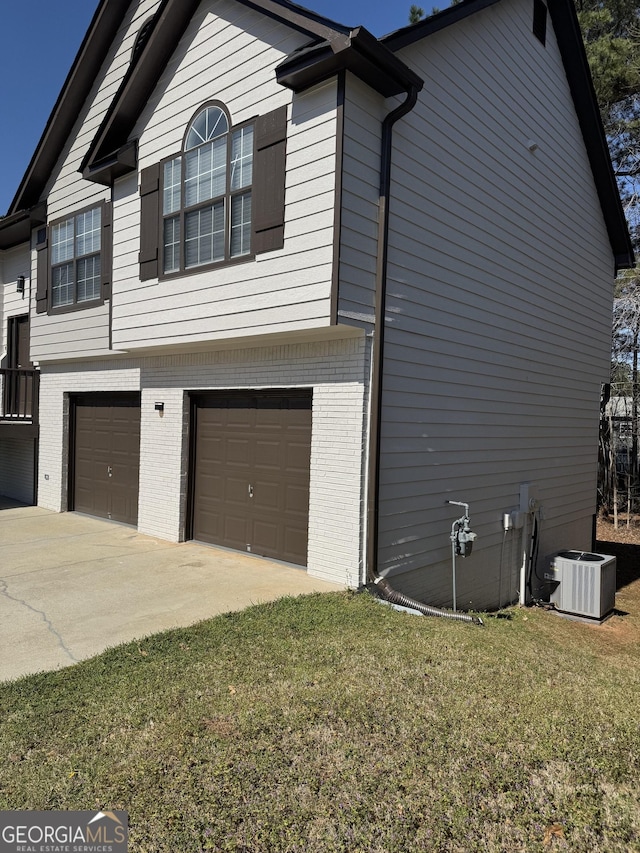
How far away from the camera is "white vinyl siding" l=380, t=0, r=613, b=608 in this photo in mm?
7172

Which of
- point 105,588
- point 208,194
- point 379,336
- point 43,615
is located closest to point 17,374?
point 208,194

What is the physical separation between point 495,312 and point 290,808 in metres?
7.75

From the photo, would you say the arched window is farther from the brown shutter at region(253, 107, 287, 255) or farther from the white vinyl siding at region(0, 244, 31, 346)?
the white vinyl siding at region(0, 244, 31, 346)

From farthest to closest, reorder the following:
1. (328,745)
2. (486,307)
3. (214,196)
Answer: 1. (486,307)
2. (214,196)
3. (328,745)

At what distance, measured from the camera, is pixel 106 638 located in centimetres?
497

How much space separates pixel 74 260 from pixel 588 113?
10.5 m

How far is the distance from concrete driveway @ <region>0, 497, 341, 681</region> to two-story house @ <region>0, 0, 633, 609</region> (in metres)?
0.59

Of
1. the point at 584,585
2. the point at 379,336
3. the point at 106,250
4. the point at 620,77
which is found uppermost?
the point at 620,77

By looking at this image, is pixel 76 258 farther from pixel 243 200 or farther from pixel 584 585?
pixel 584 585

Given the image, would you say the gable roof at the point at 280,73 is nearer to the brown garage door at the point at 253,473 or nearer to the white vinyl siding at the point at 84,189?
the white vinyl siding at the point at 84,189

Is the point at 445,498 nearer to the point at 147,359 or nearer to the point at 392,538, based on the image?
the point at 392,538

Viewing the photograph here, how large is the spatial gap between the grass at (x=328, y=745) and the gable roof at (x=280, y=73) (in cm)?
567

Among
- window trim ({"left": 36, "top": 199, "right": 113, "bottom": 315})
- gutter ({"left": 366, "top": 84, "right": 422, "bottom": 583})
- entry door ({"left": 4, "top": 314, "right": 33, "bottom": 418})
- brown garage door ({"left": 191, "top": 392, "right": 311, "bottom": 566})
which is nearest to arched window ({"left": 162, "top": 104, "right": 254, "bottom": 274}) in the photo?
gutter ({"left": 366, "top": 84, "right": 422, "bottom": 583})

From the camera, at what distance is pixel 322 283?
618 cm
